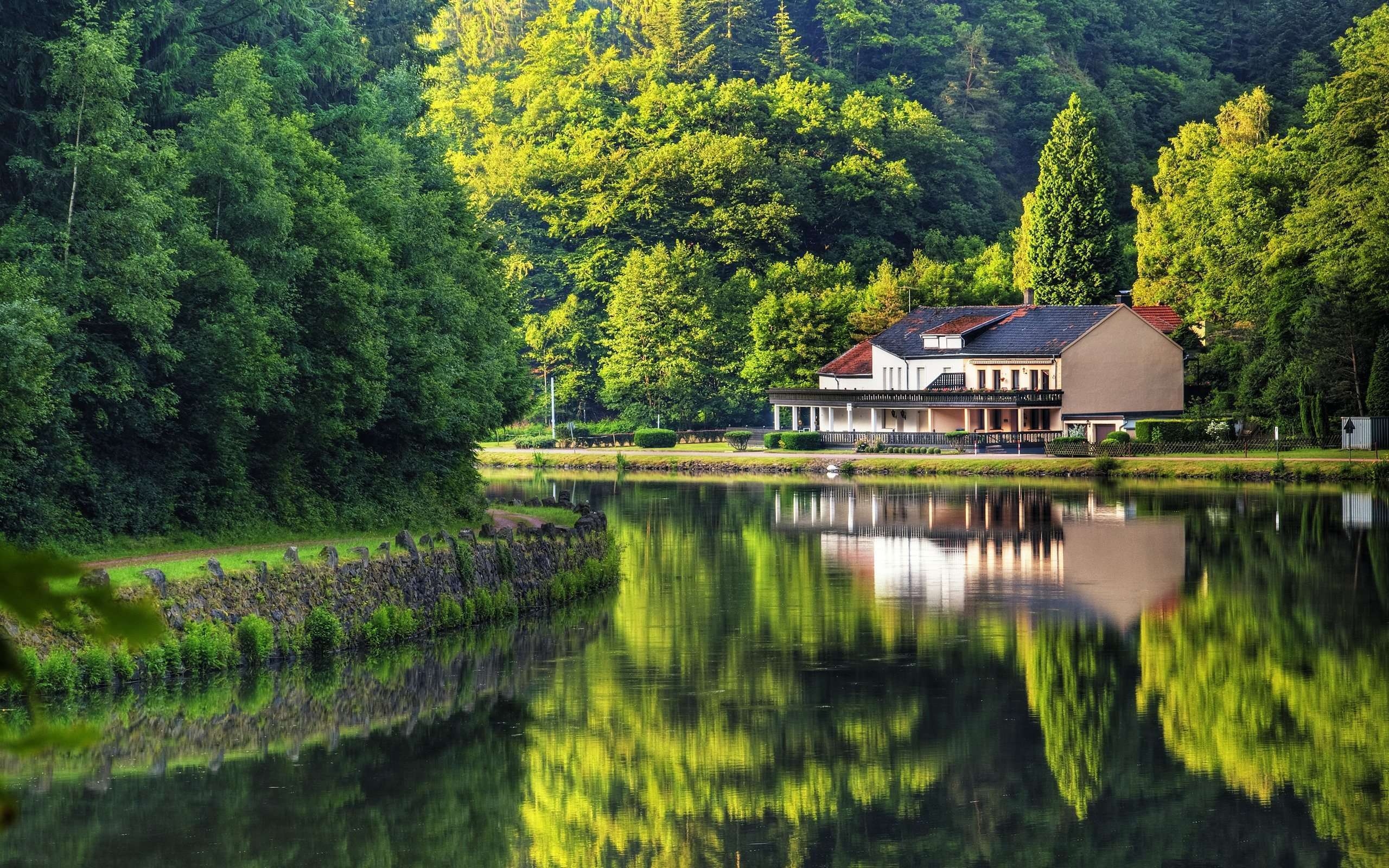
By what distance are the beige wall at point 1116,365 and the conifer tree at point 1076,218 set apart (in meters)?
9.70

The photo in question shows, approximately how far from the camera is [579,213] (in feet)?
384

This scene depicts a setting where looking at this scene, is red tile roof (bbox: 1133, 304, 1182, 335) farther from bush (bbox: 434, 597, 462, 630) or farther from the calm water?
bush (bbox: 434, 597, 462, 630)

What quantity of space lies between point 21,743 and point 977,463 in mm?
73389

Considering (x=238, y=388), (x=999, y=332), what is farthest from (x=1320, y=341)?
(x=238, y=388)

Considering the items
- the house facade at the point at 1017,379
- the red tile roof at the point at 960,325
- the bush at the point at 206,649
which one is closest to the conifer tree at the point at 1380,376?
the house facade at the point at 1017,379

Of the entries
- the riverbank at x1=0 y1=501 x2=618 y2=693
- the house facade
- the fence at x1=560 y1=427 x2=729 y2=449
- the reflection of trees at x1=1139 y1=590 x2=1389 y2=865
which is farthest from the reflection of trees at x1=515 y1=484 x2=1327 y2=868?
the fence at x1=560 y1=427 x2=729 y2=449

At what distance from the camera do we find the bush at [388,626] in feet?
92.3

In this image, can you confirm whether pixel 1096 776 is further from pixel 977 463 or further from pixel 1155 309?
pixel 1155 309

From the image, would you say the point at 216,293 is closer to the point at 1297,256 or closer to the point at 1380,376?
the point at 1380,376

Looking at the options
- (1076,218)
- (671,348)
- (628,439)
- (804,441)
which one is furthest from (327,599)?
(1076,218)

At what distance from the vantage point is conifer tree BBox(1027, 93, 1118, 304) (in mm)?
95062

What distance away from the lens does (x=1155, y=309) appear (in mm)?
92125

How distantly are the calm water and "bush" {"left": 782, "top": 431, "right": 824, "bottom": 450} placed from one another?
164 ft

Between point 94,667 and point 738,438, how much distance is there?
72.1 metres
